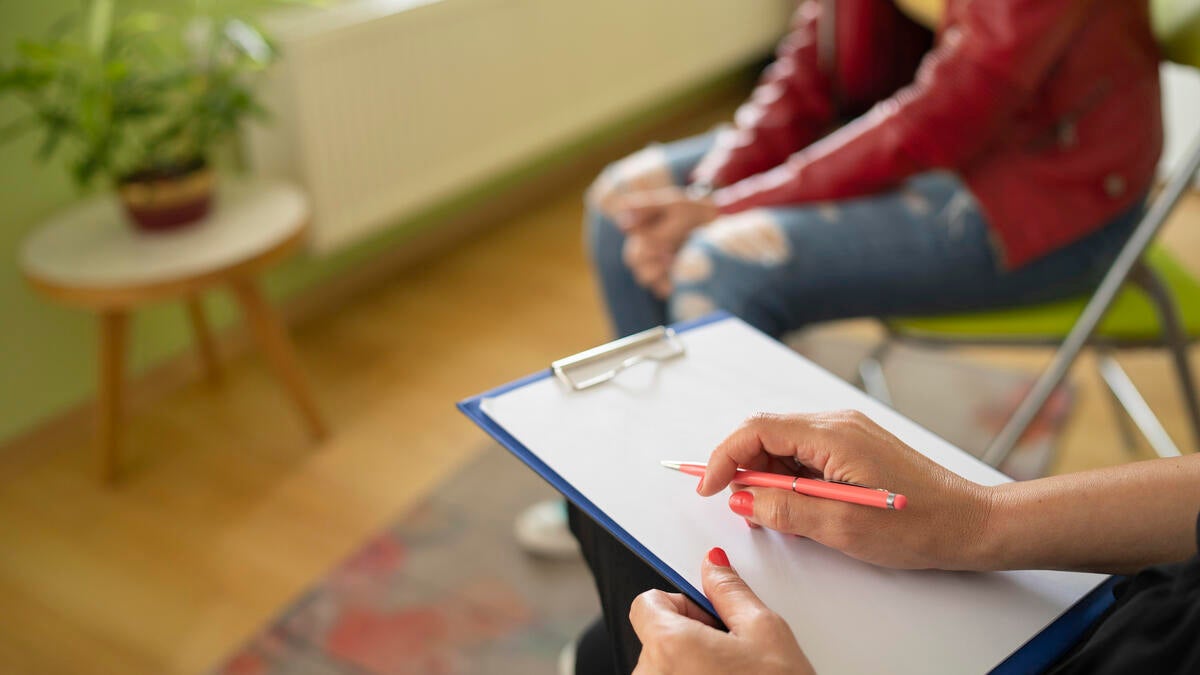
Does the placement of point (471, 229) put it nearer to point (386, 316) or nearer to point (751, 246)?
point (386, 316)

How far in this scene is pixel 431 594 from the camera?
4.57 ft

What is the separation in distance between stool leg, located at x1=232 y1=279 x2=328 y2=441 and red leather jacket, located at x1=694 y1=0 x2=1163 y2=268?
826mm

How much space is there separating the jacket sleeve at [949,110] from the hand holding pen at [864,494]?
0.62 m

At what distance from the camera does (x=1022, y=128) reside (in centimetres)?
111

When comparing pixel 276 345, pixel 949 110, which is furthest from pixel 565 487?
pixel 276 345

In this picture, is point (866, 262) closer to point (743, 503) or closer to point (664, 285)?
point (664, 285)

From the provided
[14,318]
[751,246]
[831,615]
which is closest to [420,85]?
[14,318]

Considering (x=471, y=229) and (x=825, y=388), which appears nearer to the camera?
(x=825, y=388)

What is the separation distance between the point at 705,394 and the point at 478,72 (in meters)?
1.65

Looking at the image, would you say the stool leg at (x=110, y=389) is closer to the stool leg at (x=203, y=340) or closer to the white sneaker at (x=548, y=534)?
the stool leg at (x=203, y=340)

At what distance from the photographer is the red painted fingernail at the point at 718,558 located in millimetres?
535

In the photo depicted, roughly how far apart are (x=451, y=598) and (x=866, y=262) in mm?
755

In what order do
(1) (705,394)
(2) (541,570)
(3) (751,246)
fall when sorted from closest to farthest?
(1) (705,394)
(3) (751,246)
(2) (541,570)

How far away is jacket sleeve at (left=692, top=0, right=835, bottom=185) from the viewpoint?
1.33m
